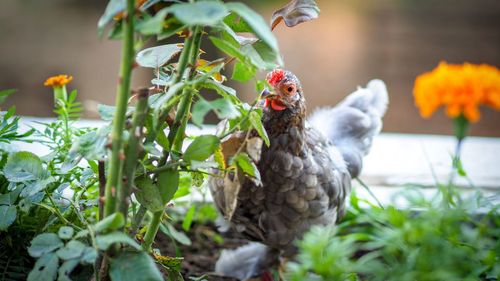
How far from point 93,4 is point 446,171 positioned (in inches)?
110

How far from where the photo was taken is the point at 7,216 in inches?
42.6

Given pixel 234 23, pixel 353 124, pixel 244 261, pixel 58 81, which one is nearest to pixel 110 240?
pixel 234 23

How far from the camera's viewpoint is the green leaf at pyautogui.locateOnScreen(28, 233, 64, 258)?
36.8 inches

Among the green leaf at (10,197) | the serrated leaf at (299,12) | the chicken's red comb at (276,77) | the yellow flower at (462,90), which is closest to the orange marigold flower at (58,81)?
the green leaf at (10,197)

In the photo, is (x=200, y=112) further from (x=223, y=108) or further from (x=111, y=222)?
(x=111, y=222)

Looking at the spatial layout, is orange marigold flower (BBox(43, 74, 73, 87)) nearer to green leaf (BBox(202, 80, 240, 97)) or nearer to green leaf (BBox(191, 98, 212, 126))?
green leaf (BBox(202, 80, 240, 97))

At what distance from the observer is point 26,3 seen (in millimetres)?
4426

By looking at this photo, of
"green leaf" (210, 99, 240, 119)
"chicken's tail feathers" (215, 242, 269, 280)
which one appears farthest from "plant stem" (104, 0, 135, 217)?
"chicken's tail feathers" (215, 242, 269, 280)

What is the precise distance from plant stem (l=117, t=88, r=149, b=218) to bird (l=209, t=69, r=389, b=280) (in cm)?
55

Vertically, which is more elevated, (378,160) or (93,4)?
(93,4)

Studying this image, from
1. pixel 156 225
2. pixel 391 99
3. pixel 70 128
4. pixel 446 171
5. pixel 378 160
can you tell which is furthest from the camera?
pixel 391 99

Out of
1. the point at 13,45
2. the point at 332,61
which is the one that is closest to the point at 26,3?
the point at 13,45

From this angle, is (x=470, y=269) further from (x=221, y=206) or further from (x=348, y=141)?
(x=348, y=141)

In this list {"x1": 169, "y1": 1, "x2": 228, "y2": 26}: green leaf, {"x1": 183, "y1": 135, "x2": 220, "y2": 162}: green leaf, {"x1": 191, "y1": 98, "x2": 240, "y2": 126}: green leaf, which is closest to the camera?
{"x1": 169, "y1": 1, "x2": 228, "y2": 26}: green leaf
